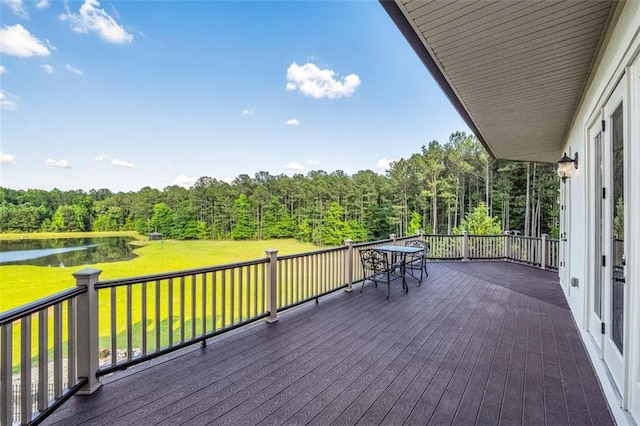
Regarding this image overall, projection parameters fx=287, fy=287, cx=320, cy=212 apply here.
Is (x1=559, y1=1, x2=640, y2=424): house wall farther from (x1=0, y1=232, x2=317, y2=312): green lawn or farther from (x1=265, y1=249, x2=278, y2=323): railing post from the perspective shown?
(x1=0, y1=232, x2=317, y2=312): green lawn

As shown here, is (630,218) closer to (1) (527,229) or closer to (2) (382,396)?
(2) (382,396)

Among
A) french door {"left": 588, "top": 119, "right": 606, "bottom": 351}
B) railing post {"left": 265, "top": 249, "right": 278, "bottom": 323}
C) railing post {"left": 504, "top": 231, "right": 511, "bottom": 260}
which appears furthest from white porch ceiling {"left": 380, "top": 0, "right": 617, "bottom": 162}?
railing post {"left": 504, "top": 231, "right": 511, "bottom": 260}

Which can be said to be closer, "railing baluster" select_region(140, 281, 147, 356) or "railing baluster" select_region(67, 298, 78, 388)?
"railing baluster" select_region(67, 298, 78, 388)

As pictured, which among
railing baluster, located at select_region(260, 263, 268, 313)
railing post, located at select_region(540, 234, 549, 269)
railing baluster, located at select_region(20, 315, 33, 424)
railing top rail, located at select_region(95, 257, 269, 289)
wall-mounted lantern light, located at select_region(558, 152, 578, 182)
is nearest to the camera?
railing baluster, located at select_region(20, 315, 33, 424)

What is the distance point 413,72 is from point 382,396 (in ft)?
65.6

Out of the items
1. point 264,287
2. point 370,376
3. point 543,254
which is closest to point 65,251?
point 264,287

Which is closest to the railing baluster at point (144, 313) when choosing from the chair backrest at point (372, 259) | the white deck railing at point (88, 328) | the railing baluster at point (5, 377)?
the white deck railing at point (88, 328)

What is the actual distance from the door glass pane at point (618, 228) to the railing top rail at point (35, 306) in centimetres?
398

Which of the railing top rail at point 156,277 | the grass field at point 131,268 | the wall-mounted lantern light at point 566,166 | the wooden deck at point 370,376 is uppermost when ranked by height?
the wall-mounted lantern light at point 566,166

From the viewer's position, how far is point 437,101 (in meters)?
22.8

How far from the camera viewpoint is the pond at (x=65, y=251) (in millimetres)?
22188

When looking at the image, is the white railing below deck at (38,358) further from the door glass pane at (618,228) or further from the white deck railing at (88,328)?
the door glass pane at (618,228)

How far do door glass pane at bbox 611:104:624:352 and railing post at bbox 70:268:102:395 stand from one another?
3974mm

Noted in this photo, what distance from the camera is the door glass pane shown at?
2158 mm
